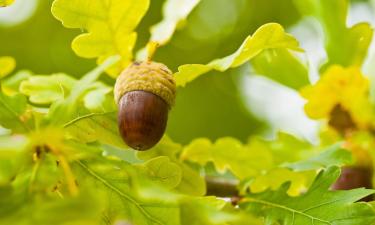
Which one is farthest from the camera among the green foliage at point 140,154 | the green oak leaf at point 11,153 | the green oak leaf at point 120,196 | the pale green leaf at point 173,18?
the pale green leaf at point 173,18

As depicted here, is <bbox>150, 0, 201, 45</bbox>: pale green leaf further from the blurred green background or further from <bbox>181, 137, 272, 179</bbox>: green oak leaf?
the blurred green background

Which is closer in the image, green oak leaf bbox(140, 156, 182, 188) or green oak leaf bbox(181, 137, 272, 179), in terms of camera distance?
green oak leaf bbox(140, 156, 182, 188)

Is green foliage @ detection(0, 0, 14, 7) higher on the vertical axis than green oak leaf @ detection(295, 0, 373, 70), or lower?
lower

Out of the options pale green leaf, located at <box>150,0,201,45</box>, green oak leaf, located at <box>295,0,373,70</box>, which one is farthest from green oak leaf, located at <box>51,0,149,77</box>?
green oak leaf, located at <box>295,0,373,70</box>

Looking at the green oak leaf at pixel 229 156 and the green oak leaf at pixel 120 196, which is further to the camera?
the green oak leaf at pixel 229 156

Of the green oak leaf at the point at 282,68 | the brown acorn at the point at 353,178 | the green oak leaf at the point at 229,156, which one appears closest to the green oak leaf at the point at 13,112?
the green oak leaf at the point at 229,156

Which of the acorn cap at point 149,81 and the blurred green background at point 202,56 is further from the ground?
the blurred green background at point 202,56

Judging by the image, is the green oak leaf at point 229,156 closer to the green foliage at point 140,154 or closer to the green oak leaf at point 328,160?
the green foliage at point 140,154

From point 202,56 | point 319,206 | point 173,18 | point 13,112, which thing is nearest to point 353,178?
point 319,206
